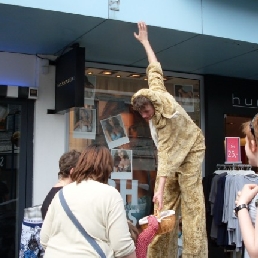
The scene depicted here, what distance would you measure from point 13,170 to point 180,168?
6.79 ft

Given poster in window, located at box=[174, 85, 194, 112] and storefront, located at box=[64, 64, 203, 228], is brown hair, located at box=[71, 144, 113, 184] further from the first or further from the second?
poster in window, located at box=[174, 85, 194, 112]

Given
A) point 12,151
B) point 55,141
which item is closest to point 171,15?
point 55,141

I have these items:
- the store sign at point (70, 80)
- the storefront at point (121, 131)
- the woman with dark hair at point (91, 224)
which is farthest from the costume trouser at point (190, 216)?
the storefront at point (121, 131)

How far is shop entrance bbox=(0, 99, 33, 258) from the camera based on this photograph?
210 inches

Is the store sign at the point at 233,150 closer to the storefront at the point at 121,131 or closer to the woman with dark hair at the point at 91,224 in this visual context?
the storefront at the point at 121,131

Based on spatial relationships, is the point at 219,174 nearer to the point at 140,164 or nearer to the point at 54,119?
the point at 140,164

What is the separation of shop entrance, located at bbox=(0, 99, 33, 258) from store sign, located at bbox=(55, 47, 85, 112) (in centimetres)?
45

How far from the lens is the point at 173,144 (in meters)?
4.27

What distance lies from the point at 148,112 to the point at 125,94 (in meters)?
2.03

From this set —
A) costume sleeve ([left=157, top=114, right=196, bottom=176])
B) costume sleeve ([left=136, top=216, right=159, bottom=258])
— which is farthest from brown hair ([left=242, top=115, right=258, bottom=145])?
costume sleeve ([left=157, top=114, right=196, bottom=176])

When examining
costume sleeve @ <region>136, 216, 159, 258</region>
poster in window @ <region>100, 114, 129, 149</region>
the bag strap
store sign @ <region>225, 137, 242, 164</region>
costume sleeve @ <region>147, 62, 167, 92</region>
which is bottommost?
costume sleeve @ <region>136, 216, 159, 258</region>

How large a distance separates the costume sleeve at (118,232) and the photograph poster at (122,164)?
326 cm

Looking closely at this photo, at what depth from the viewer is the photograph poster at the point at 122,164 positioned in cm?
605

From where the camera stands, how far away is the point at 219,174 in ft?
20.0
